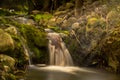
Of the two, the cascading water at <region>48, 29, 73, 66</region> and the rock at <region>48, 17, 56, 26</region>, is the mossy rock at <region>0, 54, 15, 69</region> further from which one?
the rock at <region>48, 17, 56, 26</region>

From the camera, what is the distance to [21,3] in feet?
79.4

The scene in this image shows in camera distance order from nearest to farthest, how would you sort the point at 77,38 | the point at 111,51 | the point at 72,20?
the point at 111,51
the point at 77,38
the point at 72,20

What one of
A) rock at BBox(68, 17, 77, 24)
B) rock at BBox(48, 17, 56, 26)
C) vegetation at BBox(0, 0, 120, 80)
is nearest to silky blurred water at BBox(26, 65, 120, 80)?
vegetation at BBox(0, 0, 120, 80)

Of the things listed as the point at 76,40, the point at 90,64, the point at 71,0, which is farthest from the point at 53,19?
the point at 90,64

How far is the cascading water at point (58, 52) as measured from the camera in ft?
45.6

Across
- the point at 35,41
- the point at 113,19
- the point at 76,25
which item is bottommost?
the point at 35,41

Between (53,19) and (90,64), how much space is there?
16.8 ft

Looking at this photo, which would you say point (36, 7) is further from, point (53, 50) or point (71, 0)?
point (53, 50)

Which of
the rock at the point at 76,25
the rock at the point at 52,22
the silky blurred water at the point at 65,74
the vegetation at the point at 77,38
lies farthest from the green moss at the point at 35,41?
the rock at the point at 52,22

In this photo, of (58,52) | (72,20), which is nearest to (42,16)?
(72,20)

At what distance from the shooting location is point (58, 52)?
1415 centimetres

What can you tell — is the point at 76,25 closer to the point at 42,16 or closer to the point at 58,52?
the point at 58,52

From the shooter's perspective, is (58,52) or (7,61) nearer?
(7,61)

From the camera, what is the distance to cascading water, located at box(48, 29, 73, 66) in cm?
1389
